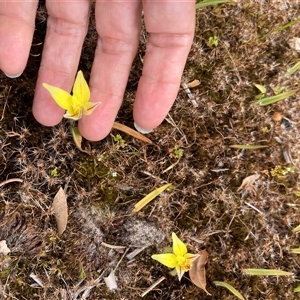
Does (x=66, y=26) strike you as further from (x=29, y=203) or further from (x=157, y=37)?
(x=29, y=203)

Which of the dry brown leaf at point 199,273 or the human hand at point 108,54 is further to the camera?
the dry brown leaf at point 199,273

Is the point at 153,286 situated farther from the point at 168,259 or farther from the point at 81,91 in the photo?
the point at 81,91

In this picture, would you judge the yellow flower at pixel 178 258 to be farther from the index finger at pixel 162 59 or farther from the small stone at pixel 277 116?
the small stone at pixel 277 116

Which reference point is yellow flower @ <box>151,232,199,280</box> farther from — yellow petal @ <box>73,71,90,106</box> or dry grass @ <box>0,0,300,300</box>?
yellow petal @ <box>73,71,90,106</box>

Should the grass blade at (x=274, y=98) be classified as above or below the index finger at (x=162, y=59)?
below

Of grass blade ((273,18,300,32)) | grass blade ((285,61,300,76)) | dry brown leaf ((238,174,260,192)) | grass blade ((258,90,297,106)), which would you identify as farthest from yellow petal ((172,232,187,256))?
grass blade ((273,18,300,32))

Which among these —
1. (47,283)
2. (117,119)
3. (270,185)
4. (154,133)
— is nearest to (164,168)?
(154,133)

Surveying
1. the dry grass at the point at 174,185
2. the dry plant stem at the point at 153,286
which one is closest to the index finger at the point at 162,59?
the dry grass at the point at 174,185
